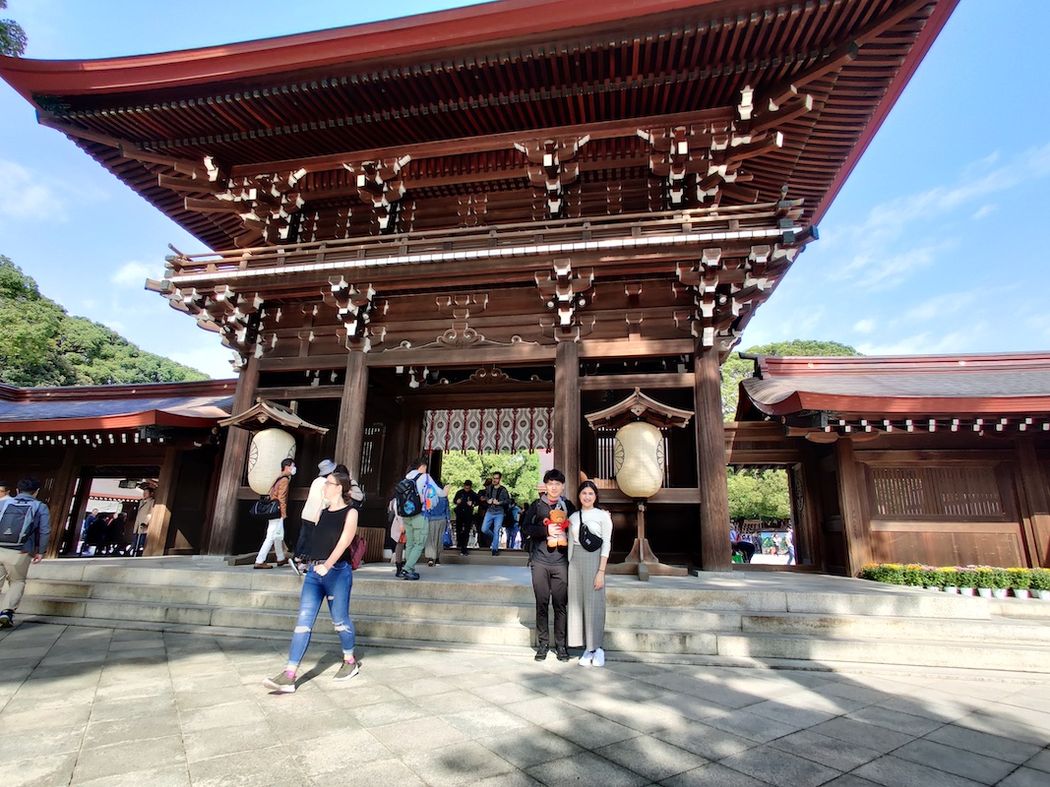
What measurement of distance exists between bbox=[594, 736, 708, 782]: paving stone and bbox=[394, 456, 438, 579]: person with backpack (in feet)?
13.7

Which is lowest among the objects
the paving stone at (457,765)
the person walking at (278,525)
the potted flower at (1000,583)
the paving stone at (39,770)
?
the paving stone at (39,770)

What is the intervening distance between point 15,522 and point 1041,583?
45.8 ft

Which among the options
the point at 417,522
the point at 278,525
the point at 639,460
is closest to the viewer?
the point at 417,522

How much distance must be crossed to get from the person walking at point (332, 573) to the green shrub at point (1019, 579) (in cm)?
963

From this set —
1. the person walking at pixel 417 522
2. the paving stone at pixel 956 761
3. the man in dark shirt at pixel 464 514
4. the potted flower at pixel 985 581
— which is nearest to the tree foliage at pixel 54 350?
the man in dark shirt at pixel 464 514

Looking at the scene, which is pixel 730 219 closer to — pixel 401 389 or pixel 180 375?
pixel 401 389

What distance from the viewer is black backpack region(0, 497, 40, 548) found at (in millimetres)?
5684

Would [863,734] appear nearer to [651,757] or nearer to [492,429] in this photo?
[651,757]

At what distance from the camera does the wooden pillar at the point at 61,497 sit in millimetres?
11641

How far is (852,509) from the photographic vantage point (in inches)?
342

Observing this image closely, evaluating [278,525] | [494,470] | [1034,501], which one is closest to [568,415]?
[278,525]

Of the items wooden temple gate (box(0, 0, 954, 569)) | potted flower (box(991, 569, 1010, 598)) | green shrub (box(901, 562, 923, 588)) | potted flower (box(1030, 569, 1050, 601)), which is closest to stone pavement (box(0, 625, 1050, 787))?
wooden temple gate (box(0, 0, 954, 569))

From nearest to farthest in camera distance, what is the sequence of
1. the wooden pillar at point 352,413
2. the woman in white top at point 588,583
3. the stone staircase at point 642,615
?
the woman in white top at point 588,583 < the stone staircase at point 642,615 < the wooden pillar at point 352,413

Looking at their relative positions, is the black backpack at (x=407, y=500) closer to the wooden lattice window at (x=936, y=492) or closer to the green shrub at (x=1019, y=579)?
the wooden lattice window at (x=936, y=492)
